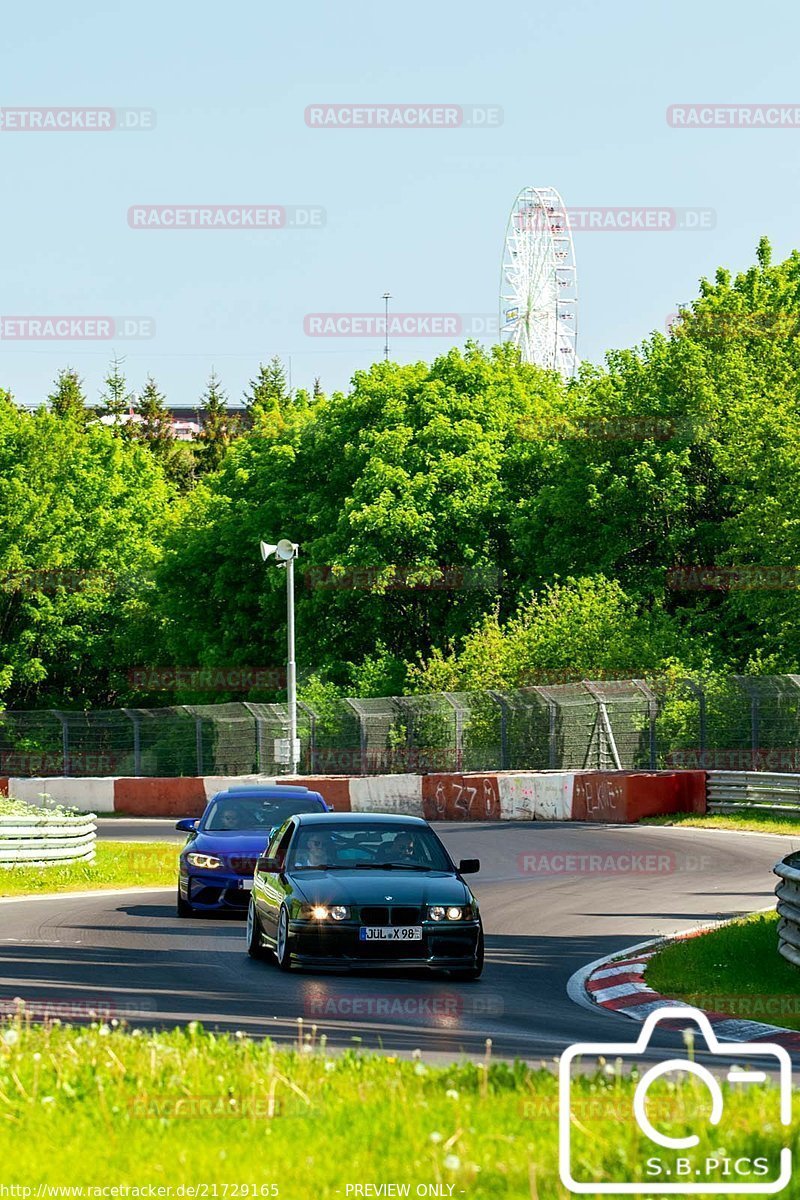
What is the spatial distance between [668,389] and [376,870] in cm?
4509

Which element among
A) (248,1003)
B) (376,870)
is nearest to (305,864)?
(376,870)

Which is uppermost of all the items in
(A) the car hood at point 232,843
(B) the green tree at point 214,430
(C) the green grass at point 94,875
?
(B) the green tree at point 214,430

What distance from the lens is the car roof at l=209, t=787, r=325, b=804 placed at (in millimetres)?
21406

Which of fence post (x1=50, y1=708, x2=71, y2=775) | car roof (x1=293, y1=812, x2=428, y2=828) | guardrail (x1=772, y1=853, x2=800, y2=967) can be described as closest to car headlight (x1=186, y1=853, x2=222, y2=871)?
car roof (x1=293, y1=812, x2=428, y2=828)

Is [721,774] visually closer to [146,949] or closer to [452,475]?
[146,949]

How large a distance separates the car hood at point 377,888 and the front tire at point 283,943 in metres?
0.26

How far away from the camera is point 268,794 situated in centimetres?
2152

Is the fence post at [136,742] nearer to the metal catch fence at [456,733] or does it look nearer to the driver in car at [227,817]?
the metal catch fence at [456,733]

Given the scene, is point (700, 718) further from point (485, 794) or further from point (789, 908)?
point (789, 908)

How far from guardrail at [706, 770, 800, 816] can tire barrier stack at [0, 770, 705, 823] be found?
0.34 m

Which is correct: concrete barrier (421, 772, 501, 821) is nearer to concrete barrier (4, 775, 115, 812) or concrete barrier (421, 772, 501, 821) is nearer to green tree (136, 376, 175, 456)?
concrete barrier (4, 775, 115, 812)

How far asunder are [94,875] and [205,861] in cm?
650

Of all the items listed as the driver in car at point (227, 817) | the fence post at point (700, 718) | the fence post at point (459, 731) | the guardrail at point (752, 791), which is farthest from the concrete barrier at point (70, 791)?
the driver in car at point (227, 817)

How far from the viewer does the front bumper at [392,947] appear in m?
14.5
